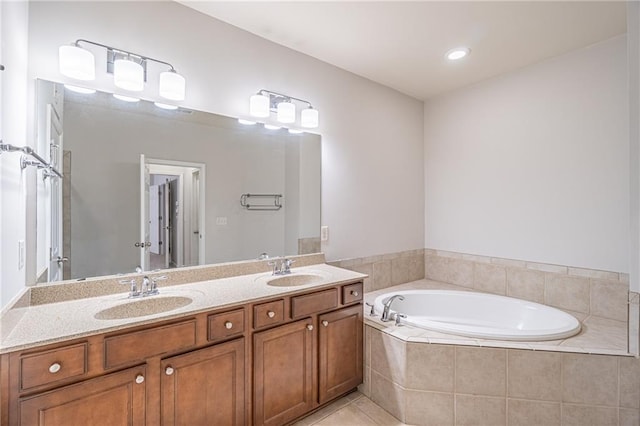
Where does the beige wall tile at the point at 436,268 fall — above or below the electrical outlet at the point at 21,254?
below

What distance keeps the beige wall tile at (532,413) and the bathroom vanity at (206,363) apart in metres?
0.94

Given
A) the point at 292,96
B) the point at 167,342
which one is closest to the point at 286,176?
the point at 292,96

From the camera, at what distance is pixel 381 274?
122 inches

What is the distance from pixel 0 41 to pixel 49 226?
34.0 inches

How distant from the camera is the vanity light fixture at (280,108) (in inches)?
88.4

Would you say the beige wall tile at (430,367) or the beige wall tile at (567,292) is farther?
the beige wall tile at (567,292)

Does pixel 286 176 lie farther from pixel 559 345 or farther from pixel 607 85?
pixel 607 85

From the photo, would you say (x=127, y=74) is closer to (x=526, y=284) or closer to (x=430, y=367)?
(x=430, y=367)

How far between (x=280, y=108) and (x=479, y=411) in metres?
2.41

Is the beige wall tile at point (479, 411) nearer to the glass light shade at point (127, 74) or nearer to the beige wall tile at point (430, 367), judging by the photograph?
the beige wall tile at point (430, 367)

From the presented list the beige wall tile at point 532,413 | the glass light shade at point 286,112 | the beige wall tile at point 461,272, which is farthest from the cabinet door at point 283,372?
the beige wall tile at point 461,272

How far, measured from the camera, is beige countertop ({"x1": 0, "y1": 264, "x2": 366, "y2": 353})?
115 centimetres

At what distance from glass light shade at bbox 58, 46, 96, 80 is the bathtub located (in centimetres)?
235

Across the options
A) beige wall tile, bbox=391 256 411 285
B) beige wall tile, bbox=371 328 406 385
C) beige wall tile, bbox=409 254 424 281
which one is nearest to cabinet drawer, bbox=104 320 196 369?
beige wall tile, bbox=371 328 406 385
